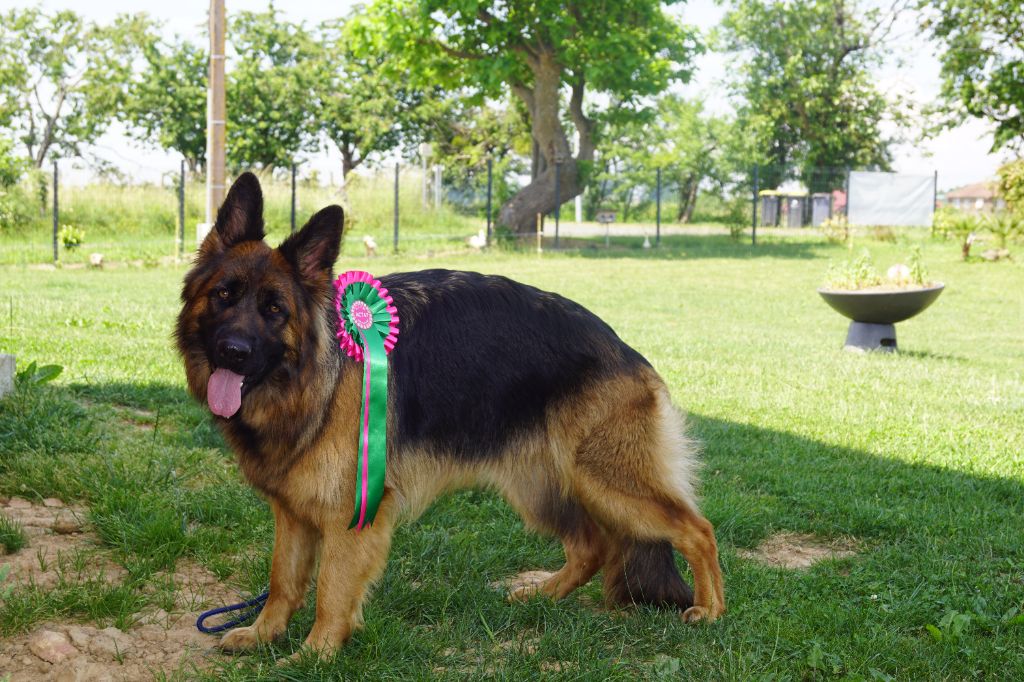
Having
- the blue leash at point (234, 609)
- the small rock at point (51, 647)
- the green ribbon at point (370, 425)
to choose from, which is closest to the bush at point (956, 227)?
the green ribbon at point (370, 425)

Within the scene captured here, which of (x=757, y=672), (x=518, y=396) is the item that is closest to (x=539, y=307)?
(x=518, y=396)

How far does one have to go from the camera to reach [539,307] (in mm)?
3555

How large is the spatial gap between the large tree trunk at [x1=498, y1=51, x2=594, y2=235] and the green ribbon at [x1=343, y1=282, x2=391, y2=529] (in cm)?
2476

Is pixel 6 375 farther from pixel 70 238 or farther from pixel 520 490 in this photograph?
pixel 70 238

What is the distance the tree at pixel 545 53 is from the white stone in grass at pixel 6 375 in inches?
850

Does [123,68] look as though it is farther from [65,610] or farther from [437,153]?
[65,610]

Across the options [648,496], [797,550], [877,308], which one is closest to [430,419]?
[648,496]

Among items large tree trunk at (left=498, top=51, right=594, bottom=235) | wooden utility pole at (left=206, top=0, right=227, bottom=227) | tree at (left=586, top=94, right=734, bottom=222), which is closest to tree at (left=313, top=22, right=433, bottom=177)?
tree at (left=586, top=94, right=734, bottom=222)

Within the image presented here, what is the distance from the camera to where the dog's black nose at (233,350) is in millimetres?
2887

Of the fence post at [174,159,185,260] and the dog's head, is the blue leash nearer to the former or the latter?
the dog's head

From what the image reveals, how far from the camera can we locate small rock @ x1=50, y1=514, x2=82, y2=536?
4.15 metres

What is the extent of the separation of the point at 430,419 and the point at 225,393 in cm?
77

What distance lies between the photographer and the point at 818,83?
140 feet

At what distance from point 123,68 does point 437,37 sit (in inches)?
959
